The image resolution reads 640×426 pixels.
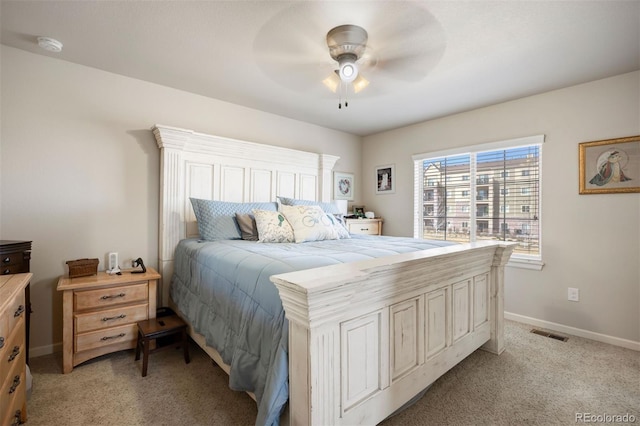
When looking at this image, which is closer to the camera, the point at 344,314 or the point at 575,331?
the point at 344,314

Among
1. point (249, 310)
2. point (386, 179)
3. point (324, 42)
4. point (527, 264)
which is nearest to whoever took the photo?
point (249, 310)

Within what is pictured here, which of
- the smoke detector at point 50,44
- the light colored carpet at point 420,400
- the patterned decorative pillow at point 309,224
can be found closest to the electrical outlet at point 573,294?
the light colored carpet at point 420,400

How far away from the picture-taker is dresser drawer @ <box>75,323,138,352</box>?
2008 millimetres

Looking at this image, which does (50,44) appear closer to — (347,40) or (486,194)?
(347,40)

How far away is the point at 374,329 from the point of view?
131 centimetres

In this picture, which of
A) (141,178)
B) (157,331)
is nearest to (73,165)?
(141,178)

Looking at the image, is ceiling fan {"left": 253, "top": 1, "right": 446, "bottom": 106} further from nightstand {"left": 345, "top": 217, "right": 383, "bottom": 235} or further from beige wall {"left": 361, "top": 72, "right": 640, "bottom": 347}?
nightstand {"left": 345, "top": 217, "right": 383, "bottom": 235}

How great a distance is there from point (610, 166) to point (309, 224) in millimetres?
2681

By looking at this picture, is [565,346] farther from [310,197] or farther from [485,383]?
[310,197]

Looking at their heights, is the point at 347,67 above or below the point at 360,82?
below

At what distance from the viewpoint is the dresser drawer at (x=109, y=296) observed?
2.01 meters

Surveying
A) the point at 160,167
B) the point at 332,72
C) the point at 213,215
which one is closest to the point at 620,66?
the point at 332,72

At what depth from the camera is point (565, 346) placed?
2.46 metres

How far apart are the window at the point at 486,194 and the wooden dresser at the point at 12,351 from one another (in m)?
3.64
